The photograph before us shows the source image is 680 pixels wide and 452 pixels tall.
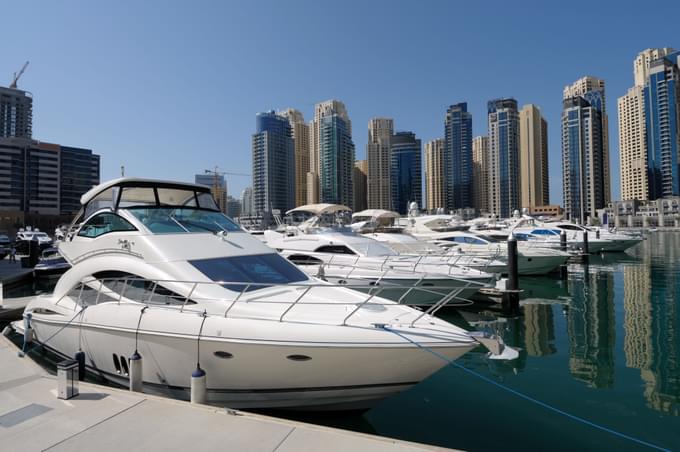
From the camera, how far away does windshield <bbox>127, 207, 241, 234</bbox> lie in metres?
7.56

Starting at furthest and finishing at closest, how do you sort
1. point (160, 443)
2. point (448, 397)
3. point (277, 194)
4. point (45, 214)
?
point (45, 214) → point (277, 194) → point (448, 397) → point (160, 443)

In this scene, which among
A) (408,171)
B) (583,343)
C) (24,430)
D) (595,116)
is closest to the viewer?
(24,430)

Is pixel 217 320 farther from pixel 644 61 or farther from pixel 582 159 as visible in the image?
pixel 644 61

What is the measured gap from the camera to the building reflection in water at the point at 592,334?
7.88m

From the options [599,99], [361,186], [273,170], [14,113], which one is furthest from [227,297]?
[14,113]

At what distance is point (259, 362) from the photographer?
4.90 meters

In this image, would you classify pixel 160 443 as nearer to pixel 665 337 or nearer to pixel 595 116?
pixel 665 337

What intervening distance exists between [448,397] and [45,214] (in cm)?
13237

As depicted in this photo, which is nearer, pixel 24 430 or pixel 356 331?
pixel 24 430

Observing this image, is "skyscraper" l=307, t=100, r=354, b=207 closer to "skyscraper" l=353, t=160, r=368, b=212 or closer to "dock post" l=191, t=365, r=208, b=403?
"skyscraper" l=353, t=160, r=368, b=212

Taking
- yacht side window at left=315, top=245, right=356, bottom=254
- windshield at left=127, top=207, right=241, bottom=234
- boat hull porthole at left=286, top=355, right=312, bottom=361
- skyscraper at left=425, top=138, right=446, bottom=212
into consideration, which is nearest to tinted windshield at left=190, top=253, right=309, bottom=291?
windshield at left=127, top=207, right=241, bottom=234

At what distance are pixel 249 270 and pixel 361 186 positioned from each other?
383 feet

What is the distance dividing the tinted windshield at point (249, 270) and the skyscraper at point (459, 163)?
122 meters

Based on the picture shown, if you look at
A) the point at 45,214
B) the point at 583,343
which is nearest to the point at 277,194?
the point at 45,214
